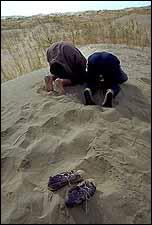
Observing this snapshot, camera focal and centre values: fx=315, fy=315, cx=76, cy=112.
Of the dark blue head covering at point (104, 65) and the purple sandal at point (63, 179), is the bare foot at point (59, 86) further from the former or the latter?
the purple sandal at point (63, 179)

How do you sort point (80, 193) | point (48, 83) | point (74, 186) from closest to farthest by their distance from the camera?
point (80, 193) < point (74, 186) < point (48, 83)

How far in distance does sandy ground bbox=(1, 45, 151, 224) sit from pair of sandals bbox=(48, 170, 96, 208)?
0.04 metres

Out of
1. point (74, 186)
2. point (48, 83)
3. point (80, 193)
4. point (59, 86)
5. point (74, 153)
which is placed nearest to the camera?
point (80, 193)

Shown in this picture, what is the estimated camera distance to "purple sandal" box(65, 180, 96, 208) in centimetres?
221

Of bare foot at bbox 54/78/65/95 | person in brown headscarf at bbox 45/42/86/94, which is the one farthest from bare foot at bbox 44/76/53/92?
bare foot at bbox 54/78/65/95

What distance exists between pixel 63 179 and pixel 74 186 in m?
0.10

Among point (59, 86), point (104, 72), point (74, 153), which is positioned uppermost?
point (104, 72)

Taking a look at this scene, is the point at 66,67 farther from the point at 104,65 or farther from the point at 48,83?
the point at 104,65

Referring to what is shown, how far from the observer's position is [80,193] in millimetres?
2273

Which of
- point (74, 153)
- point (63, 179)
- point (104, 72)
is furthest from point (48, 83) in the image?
point (63, 179)

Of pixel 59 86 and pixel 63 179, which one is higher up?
pixel 59 86

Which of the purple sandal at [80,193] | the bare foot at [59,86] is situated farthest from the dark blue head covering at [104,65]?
the purple sandal at [80,193]

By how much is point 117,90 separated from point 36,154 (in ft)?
5.16

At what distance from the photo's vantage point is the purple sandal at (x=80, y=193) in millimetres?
2213
